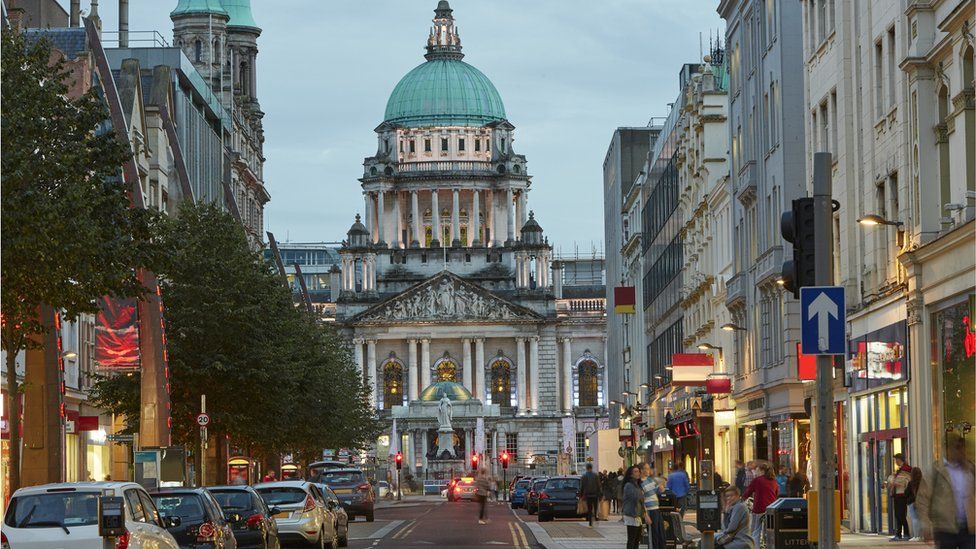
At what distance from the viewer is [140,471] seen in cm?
4072

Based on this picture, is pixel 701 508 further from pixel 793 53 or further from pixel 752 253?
pixel 752 253

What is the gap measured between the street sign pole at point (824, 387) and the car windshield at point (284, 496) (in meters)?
20.2

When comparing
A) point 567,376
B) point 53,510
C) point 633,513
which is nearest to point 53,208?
point 53,510

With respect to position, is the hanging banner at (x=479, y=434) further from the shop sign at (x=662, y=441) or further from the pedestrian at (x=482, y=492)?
the pedestrian at (x=482, y=492)

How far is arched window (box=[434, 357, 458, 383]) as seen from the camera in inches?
7534

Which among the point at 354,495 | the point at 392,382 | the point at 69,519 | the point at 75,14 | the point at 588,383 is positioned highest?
the point at 75,14

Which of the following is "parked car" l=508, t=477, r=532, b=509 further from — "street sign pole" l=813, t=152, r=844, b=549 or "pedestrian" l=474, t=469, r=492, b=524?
"street sign pole" l=813, t=152, r=844, b=549

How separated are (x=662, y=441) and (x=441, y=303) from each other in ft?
339

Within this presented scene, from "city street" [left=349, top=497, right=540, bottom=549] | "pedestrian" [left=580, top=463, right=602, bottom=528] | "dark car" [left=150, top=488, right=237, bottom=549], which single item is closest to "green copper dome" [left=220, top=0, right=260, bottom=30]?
"city street" [left=349, top=497, right=540, bottom=549]

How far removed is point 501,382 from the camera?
19212 centimetres

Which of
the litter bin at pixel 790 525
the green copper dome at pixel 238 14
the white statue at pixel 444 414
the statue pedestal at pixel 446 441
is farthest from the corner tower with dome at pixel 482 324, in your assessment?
the litter bin at pixel 790 525

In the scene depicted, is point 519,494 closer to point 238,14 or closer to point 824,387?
point 238,14

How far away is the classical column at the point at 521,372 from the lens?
622 feet

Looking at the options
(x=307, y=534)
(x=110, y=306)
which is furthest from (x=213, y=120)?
(x=307, y=534)
